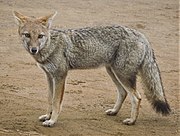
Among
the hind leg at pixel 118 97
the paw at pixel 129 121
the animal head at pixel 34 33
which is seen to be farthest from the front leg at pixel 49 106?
the paw at pixel 129 121

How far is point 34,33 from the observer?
21.3 feet

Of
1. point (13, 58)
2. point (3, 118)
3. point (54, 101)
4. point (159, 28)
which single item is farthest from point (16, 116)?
point (159, 28)

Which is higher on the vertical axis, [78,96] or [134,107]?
[134,107]

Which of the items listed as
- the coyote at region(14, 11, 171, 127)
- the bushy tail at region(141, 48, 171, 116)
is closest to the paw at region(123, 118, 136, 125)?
the coyote at region(14, 11, 171, 127)

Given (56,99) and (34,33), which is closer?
(34,33)

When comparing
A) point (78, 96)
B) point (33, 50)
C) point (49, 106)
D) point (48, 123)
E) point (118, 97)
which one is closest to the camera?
point (33, 50)

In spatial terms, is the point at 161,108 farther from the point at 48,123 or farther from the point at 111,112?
the point at 48,123

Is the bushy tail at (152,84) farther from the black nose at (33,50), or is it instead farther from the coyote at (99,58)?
the black nose at (33,50)

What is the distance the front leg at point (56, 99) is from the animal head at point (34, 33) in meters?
0.53

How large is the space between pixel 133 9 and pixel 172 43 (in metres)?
5.16

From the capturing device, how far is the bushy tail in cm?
715

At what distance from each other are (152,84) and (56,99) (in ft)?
4.66

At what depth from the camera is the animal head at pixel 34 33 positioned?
255 inches

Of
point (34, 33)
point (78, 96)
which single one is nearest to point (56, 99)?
point (34, 33)
